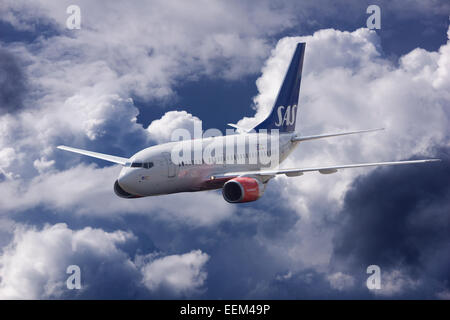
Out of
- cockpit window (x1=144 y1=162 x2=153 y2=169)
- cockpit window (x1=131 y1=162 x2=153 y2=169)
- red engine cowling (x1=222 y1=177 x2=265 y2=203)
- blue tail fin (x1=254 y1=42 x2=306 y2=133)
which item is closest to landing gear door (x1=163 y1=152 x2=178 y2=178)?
cockpit window (x1=144 y1=162 x2=153 y2=169)

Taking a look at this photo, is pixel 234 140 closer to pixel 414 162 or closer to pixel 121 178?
pixel 121 178

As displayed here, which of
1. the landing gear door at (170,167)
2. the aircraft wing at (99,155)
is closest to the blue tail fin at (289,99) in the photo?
the landing gear door at (170,167)

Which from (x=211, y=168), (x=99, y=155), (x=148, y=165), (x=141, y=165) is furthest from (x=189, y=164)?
(x=99, y=155)

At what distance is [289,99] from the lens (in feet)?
139

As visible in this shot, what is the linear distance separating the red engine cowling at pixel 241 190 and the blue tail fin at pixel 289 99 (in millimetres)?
12103

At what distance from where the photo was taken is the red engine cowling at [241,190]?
97.4 ft

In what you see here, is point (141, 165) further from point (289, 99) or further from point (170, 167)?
point (289, 99)

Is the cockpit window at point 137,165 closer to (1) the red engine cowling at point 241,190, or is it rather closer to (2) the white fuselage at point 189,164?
(2) the white fuselage at point 189,164

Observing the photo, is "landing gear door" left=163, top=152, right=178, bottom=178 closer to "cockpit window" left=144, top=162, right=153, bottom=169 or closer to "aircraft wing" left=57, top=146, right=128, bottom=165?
"cockpit window" left=144, top=162, right=153, bottom=169

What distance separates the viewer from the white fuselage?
94.5 feet

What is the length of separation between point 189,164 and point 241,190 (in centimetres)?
402

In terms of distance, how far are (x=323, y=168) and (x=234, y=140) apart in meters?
8.05

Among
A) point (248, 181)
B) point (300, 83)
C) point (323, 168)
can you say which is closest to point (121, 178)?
point (248, 181)

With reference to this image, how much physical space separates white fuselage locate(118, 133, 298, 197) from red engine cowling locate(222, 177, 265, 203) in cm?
257
